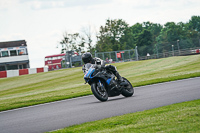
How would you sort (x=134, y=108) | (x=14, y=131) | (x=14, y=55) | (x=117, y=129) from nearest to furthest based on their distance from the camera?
(x=117, y=129), (x=14, y=131), (x=134, y=108), (x=14, y=55)

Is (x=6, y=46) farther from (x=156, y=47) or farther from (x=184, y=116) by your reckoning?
(x=184, y=116)

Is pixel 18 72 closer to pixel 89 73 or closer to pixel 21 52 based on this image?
pixel 21 52

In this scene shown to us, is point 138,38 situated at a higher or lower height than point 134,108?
higher

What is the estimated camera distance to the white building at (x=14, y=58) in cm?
6519

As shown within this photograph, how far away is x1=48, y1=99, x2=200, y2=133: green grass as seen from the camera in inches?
215

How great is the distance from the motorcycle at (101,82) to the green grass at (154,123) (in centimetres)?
362

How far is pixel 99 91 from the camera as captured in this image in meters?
11.0

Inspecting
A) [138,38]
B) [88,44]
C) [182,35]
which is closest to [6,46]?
[88,44]

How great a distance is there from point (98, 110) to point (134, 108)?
972 mm

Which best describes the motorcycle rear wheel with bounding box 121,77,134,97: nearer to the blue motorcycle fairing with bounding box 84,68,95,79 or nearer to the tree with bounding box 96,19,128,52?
the blue motorcycle fairing with bounding box 84,68,95,79

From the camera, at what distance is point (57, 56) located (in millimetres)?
74625

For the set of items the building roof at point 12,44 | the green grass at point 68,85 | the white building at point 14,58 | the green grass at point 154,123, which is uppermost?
the building roof at point 12,44

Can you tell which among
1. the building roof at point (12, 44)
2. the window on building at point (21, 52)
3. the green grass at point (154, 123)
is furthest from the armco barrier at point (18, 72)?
the green grass at point (154, 123)

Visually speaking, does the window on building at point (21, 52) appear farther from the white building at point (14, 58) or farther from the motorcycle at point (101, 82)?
the motorcycle at point (101, 82)
